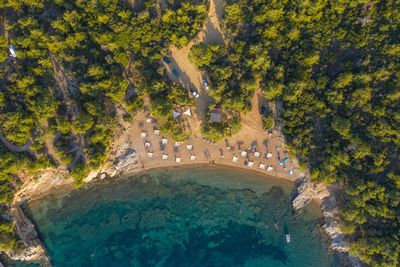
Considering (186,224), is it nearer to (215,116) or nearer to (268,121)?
(215,116)

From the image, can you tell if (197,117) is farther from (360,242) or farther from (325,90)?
(360,242)

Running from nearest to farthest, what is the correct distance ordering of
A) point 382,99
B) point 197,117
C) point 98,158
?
point 382,99
point 98,158
point 197,117

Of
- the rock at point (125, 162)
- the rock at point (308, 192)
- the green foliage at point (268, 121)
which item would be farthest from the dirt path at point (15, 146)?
the rock at point (308, 192)

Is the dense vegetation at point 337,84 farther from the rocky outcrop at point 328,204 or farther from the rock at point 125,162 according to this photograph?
the rock at point 125,162

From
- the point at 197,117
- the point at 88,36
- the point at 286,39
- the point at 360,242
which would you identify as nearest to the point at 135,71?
the point at 88,36

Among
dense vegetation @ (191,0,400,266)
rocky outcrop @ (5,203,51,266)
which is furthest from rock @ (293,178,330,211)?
rocky outcrop @ (5,203,51,266)

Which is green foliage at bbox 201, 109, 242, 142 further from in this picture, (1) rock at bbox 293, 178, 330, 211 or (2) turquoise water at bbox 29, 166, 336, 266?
(1) rock at bbox 293, 178, 330, 211
